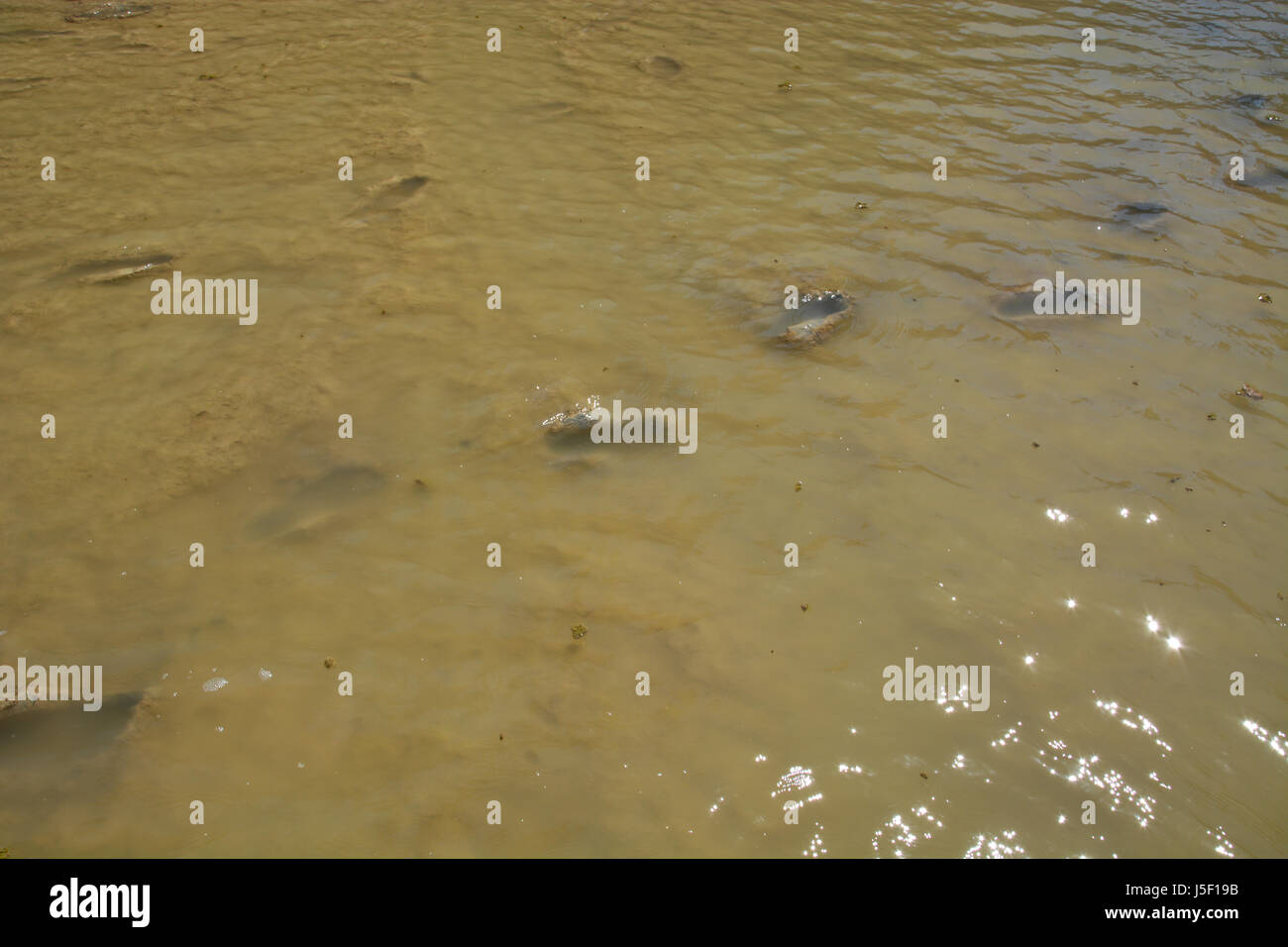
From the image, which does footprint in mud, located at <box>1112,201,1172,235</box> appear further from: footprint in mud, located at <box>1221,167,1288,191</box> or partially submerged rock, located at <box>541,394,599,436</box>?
partially submerged rock, located at <box>541,394,599,436</box>

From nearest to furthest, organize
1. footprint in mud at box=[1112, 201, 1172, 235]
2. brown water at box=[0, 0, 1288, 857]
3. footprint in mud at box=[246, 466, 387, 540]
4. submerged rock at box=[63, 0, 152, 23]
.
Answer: brown water at box=[0, 0, 1288, 857], footprint in mud at box=[246, 466, 387, 540], footprint in mud at box=[1112, 201, 1172, 235], submerged rock at box=[63, 0, 152, 23]

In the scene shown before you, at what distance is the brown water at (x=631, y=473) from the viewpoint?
3.01 metres

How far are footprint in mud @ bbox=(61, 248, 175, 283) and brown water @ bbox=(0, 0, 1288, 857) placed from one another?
107 millimetres

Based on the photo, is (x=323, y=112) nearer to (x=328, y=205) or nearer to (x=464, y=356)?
(x=328, y=205)

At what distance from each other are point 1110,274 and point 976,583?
2906 mm

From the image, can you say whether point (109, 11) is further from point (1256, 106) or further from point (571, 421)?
point (1256, 106)

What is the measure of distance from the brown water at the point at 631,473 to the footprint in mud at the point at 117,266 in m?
0.11

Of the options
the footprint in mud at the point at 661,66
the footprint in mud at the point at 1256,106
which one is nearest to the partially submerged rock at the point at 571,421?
the footprint in mud at the point at 661,66

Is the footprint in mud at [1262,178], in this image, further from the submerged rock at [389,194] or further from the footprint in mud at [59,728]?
the footprint in mud at [59,728]

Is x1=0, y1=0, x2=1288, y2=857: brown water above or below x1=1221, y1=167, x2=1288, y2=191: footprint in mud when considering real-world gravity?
below

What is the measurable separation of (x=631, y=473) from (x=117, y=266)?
11.4 ft

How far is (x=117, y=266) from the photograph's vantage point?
513 centimetres

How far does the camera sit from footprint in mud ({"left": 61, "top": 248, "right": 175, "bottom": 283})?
198 inches

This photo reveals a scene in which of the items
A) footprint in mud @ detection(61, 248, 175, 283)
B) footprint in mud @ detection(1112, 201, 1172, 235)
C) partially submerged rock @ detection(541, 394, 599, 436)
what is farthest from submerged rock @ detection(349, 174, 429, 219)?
footprint in mud @ detection(1112, 201, 1172, 235)
